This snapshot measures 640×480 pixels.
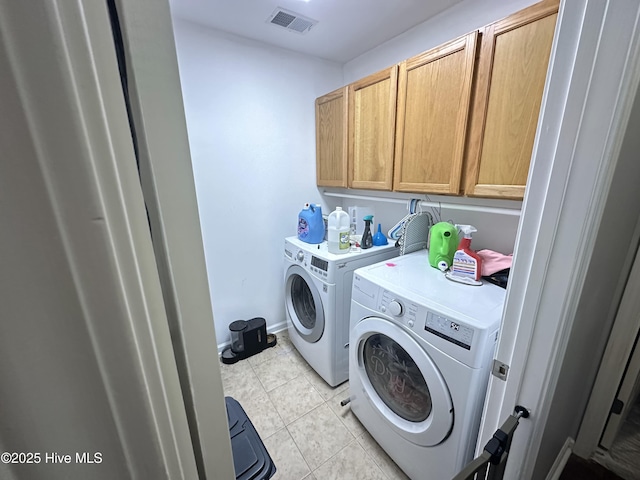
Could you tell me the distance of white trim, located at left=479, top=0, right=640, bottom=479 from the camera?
0.53 m

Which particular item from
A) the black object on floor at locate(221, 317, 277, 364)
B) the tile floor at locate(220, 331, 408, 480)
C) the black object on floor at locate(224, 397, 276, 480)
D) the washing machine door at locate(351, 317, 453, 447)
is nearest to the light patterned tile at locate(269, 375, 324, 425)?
the tile floor at locate(220, 331, 408, 480)

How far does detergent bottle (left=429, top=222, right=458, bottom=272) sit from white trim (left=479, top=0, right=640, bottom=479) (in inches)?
24.8

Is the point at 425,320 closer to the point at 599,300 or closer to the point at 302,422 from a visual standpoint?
the point at 599,300

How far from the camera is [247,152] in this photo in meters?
1.93

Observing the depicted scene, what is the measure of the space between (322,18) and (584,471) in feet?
→ 9.00

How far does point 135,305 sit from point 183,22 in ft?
→ 6.64

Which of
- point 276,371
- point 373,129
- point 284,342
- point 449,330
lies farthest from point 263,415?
point 373,129

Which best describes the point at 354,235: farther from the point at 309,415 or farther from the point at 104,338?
the point at 104,338

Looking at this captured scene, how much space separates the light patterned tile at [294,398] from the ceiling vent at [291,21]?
2334 mm

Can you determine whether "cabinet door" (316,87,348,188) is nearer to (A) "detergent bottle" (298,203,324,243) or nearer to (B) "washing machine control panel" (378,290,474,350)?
(A) "detergent bottle" (298,203,324,243)

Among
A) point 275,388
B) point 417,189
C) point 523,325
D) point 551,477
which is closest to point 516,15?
point 417,189

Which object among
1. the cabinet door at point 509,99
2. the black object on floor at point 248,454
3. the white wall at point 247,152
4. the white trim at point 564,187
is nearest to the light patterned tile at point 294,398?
the white wall at point 247,152

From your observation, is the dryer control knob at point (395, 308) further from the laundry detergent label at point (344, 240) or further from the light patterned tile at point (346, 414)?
the light patterned tile at point (346, 414)

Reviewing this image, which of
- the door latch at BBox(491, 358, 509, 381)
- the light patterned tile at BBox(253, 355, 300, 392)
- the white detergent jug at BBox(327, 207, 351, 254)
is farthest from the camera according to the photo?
the light patterned tile at BBox(253, 355, 300, 392)
